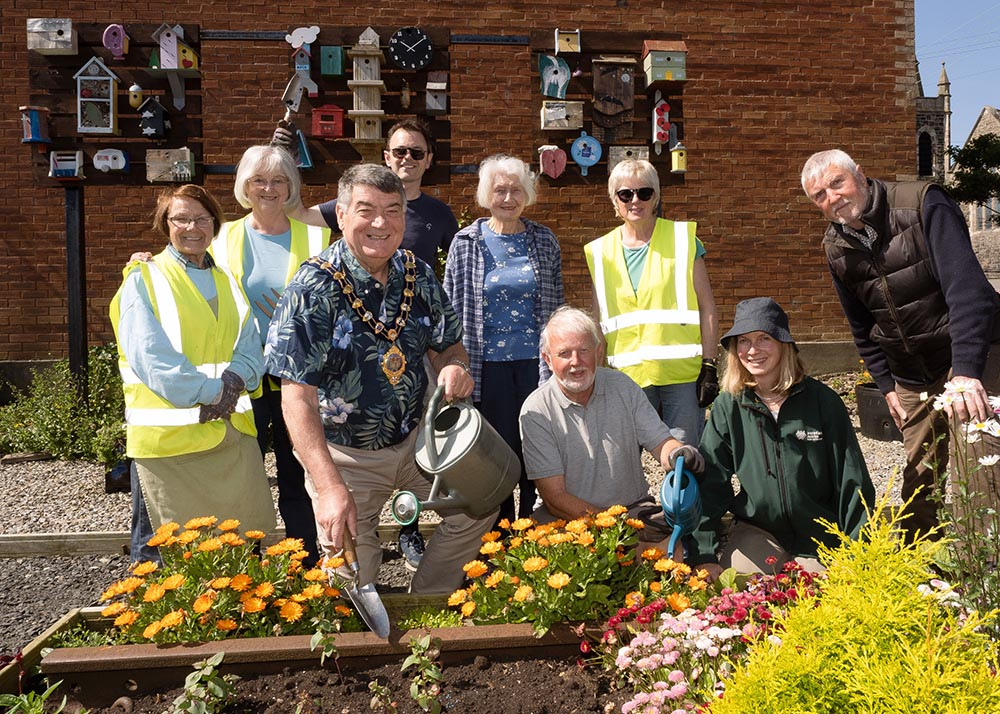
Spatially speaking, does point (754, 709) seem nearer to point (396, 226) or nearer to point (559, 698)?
point (559, 698)

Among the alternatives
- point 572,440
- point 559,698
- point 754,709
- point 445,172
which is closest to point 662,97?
point 445,172

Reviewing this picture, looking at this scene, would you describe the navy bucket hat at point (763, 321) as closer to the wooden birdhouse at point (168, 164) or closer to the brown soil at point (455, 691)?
the brown soil at point (455, 691)

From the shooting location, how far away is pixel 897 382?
3.50m

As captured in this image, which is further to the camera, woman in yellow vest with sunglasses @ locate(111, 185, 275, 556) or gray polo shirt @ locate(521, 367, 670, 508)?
gray polo shirt @ locate(521, 367, 670, 508)

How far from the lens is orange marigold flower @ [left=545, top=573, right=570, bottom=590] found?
6.98ft

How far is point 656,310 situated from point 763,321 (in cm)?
82

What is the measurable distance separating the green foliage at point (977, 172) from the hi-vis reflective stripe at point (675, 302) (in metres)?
17.3

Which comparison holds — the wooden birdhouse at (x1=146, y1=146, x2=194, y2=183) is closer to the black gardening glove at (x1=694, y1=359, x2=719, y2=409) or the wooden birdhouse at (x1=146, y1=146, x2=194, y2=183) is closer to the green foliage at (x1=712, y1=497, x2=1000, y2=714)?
the black gardening glove at (x1=694, y1=359, x2=719, y2=409)

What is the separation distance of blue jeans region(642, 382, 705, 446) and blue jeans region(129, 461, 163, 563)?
7.10 ft

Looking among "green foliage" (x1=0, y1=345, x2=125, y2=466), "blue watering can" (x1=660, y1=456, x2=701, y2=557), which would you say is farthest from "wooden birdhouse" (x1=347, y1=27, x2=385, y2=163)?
"blue watering can" (x1=660, y1=456, x2=701, y2=557)

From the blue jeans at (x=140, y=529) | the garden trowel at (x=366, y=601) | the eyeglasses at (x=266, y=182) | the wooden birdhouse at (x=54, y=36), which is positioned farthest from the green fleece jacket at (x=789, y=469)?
the wooden birdhouse at (x=54, y=36)

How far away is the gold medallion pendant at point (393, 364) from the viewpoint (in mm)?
2732

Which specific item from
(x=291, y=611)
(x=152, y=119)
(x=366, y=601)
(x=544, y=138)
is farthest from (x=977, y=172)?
(x=291, y=611)

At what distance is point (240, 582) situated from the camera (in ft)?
7.11
